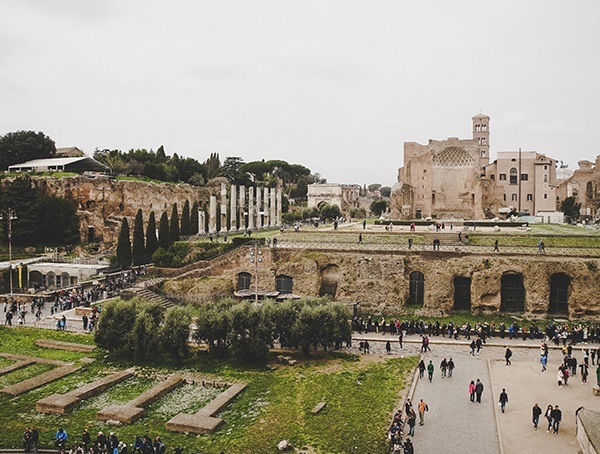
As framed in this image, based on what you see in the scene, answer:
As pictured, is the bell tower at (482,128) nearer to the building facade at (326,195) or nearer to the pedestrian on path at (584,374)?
the building facade at (326,195)

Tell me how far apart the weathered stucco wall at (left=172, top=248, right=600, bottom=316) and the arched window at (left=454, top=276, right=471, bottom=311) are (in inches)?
38.4

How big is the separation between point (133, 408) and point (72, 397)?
10.3ft

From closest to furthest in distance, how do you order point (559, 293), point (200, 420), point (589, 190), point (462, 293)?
1. point (200, 420)
2. point (559, 293)
3. point (462, 293)
4. point (589, 190)

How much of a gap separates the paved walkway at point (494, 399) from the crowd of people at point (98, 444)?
8.77 meters

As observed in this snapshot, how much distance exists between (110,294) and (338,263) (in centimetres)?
1738

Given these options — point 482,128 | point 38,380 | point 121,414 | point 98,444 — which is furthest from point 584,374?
point 482,128

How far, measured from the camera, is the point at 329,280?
39.7 m

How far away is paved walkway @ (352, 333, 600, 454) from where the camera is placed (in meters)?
17.0

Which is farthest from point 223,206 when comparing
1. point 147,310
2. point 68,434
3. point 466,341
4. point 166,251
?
point 68,434

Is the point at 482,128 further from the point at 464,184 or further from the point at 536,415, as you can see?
the point at 536,415

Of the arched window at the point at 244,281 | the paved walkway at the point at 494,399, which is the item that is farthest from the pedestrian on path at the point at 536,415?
the arched window at the point at 244,281

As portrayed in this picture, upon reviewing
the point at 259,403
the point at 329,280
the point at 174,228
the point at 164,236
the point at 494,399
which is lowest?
the point at 259,403

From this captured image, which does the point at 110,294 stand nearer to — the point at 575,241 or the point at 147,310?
the point at 147,310

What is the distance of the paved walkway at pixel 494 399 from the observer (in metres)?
17.0
